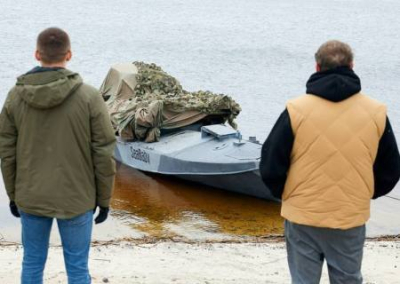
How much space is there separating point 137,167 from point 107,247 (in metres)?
5.37

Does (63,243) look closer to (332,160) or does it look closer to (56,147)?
(56,147)

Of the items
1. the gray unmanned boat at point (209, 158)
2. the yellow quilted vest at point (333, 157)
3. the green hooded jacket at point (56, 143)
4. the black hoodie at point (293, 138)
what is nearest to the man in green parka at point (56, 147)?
the green hooded jacket at point (56, 143)

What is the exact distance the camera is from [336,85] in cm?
375

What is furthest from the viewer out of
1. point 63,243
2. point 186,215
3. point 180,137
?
point 180,137

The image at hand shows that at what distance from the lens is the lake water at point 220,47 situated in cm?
1158

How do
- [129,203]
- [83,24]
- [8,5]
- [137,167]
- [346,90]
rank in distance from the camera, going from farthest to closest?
1. [8,5]
2. [83,24]
3. [137,167]
4. [129,203]
5. [346,90]

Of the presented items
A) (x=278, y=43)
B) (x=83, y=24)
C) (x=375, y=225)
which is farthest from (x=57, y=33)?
(x=83, y=24)

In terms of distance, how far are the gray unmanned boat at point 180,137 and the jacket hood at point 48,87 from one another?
21.7ft

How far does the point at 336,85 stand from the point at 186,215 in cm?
665

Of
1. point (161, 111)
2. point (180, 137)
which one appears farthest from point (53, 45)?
point (161, 111)

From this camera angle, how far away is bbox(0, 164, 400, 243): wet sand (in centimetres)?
915

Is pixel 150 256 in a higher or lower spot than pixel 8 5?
higher

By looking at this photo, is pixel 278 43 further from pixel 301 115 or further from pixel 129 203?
pixel 301 115

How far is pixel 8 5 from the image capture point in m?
49.6
